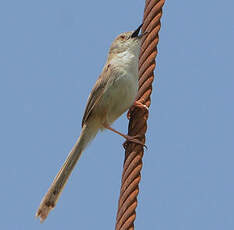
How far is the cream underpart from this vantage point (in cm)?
529

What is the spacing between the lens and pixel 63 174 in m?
5.34

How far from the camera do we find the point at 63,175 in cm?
534

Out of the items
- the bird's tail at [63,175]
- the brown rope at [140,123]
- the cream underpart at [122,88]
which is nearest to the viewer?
the brown rope at [140,123]

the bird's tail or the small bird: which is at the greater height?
the small bird

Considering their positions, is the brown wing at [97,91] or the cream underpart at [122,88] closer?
the cream underpart at [122,88]

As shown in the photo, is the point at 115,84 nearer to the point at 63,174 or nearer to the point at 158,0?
the point at 63,174

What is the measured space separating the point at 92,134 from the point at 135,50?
3.60 feet

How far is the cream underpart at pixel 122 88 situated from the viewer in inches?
208

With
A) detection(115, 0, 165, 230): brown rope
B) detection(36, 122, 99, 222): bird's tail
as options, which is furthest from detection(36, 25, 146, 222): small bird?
detection(115, 0, 165, 230): brown rope

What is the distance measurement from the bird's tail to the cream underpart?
31cm

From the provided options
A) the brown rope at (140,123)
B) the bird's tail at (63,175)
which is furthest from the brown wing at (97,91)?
the brown rope at (140,123)

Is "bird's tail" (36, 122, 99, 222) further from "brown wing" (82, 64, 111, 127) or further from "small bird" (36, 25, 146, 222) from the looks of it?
"brown wing" (82, 64, 111, 127)

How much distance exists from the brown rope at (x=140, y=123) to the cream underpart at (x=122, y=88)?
651mm

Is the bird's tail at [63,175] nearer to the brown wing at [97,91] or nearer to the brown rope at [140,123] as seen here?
the brown wing at [97,91]
